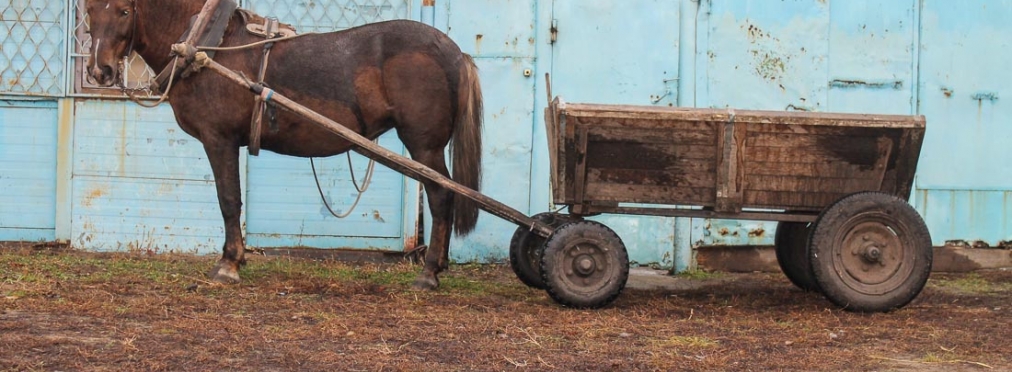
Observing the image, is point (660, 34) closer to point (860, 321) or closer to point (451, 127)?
point (451, 127)

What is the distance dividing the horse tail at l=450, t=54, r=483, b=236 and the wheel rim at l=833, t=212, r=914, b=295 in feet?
7.49

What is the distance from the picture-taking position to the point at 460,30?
8672 millimetres

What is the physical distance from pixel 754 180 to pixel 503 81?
3041 mm

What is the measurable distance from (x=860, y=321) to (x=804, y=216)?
70 cm

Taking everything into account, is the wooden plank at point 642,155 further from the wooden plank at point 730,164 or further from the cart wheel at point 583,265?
the cart wheel at point 583,265

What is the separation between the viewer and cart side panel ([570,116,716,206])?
5992mm

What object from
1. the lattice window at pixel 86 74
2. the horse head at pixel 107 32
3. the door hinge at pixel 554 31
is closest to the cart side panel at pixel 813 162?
the door hinge at pixel 554 31

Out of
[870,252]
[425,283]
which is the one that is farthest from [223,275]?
[870,252]

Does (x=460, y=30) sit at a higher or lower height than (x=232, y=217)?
higher

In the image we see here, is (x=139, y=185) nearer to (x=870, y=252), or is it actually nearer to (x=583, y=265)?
(x=583, y=265)

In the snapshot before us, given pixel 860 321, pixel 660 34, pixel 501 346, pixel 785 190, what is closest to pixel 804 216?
pixel 785 190

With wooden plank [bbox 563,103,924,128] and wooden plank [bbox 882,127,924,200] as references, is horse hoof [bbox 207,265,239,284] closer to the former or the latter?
wooden plank [bbox 563,103,924,128]

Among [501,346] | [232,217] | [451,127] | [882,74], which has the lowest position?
[501,346]

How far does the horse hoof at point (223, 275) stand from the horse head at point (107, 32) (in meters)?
1.36
